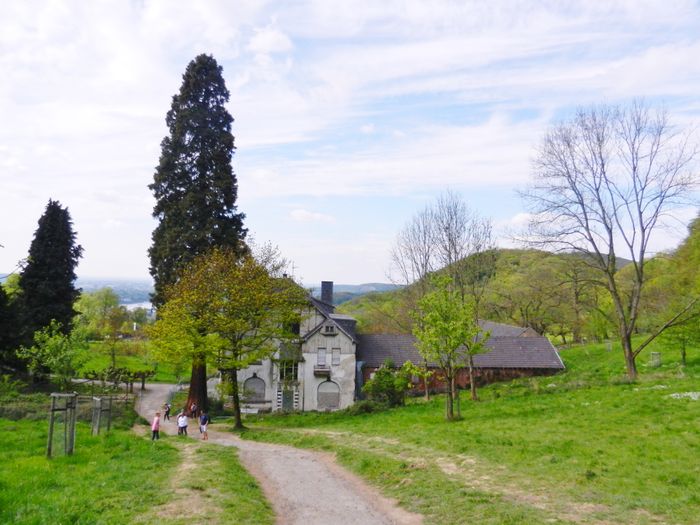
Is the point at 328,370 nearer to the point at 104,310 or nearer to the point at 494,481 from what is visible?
the point at 494,481

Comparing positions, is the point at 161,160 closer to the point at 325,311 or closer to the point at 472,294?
the point at 325,311

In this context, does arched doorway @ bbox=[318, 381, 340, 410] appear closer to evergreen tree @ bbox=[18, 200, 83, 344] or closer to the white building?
the white building

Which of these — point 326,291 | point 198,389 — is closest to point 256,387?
point 198,389

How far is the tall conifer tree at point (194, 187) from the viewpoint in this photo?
3331 cm

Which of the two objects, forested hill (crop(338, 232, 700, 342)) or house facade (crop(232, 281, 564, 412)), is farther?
forested hill (crop(338, 232, 700, 342))

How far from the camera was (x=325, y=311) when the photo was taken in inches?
1815

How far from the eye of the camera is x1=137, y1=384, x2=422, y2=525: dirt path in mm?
12219

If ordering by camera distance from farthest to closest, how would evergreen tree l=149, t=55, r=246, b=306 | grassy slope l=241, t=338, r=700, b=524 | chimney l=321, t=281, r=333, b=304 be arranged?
chimney l=321, t=281, r=333, b=304 < evergreen tree l=149, t=55, r=246, b=306 < grassy slope l=241, t=338, r=700, b=524

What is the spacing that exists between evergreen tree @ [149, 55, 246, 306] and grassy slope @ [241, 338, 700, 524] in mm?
12188

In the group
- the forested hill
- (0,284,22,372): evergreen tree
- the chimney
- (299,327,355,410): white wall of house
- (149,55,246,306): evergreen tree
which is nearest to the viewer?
(149,55,246,306): evergreen tree

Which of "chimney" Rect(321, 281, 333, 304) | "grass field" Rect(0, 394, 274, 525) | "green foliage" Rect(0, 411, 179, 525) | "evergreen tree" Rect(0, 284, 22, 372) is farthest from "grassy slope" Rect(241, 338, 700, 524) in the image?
"evergreen tree" Rect(0, 284, 22, 372)

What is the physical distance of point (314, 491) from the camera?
48.3 feet

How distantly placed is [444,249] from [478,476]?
77.9 feet

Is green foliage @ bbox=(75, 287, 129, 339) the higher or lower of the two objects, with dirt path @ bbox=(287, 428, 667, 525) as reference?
higher
